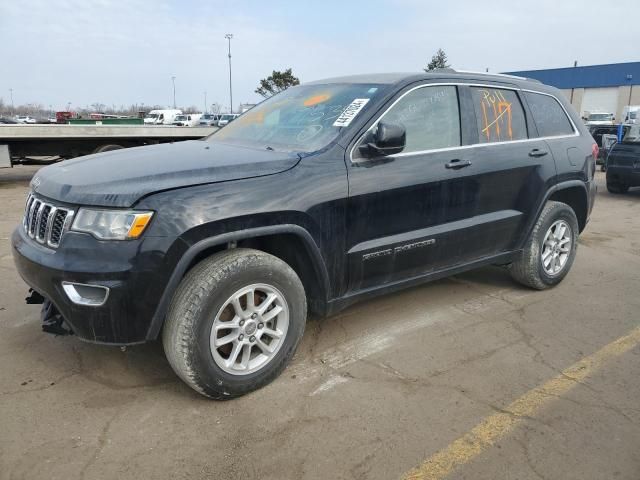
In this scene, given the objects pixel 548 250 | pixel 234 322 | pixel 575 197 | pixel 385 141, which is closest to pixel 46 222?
pixel 234 322

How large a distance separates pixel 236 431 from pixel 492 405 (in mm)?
1392

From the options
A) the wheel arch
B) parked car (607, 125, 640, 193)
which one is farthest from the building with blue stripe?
the wheel arch

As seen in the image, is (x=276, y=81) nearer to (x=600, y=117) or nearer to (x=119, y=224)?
(x=600, y=117)

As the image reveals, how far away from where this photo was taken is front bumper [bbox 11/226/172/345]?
8.24 feet

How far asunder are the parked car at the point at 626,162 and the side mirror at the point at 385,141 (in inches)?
373

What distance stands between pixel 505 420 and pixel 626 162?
10.0 metres

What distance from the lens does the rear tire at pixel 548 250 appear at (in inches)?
178

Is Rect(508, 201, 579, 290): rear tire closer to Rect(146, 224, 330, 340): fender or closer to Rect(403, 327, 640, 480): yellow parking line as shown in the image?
Rect(403, 327, 640, 480): yellow parking line

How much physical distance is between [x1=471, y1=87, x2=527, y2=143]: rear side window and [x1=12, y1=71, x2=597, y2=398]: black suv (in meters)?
0.02

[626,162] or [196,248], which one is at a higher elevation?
[196,248]

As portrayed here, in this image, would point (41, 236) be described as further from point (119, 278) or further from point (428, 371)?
point (428, 371)

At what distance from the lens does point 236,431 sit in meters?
2.67

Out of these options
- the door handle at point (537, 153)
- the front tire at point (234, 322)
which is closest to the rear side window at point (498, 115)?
the door handle at point (537, 153)

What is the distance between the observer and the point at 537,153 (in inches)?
171
